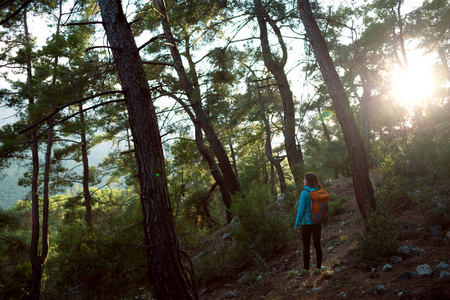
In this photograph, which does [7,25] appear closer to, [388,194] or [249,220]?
[249,220]

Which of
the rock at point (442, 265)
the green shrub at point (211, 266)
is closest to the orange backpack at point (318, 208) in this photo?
the rock at point (442, 265)

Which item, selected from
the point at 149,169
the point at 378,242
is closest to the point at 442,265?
the point at 378,242

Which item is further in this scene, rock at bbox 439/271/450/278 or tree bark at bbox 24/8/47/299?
tree bark at bbox 24/8/47/299

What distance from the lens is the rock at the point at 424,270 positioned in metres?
3.14

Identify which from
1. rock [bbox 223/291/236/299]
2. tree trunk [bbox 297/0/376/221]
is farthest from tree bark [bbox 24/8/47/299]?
tree trunk [bbox 297/0/376/221]

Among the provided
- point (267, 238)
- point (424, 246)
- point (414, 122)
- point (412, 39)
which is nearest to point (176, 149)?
point (267, 238)

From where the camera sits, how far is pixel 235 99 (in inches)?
470

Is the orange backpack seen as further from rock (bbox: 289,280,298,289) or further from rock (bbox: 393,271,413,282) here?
rock (bbox: 393,271,413,282)

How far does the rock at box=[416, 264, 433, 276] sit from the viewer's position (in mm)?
3139

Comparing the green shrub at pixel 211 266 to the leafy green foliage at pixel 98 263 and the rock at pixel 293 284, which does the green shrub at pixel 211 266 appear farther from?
the rock at pixel 293 284

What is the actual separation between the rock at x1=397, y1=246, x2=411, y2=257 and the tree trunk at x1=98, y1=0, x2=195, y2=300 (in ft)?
9.98

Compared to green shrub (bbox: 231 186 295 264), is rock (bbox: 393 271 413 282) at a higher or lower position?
lower

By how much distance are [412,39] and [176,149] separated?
19.4m

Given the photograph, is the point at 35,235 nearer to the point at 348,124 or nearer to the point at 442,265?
the point at 348,124
